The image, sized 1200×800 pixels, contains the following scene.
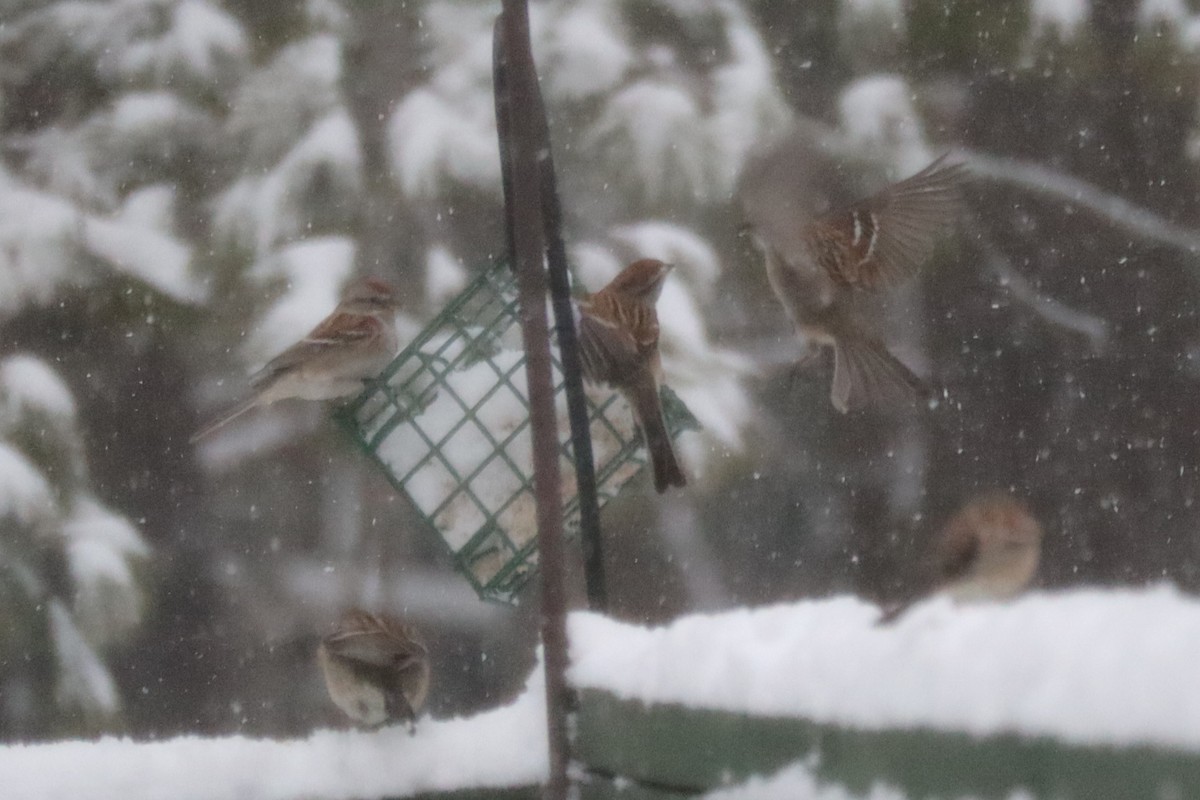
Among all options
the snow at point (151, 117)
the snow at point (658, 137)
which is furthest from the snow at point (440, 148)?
the snow at point (151, 117)

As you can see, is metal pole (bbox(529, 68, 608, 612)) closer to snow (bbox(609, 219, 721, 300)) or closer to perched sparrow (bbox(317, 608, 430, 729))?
perched sparrow (bbox(317, 608, 430, 729))

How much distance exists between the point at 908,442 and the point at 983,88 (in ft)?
4.92

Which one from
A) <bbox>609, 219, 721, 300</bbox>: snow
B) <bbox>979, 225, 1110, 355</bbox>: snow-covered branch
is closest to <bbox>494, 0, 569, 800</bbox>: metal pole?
<bbox>609, 219, 721, 300</bbox>: snow

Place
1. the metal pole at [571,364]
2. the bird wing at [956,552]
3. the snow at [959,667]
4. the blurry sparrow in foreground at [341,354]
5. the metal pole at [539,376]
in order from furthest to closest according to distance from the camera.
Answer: the blurry sparrow in foreground at [341,354]
the bird wing at [956,552]
the metal pole at [571,364]
the metal pole at [539,376]
the snow at [959,667]

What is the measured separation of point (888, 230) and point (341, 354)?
1.16 m

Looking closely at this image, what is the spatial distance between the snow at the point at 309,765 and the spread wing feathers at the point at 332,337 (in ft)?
3.93

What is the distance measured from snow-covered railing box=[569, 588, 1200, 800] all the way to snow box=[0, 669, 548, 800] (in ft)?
1.00

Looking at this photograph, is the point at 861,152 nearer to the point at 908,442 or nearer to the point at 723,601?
the point at 908,442

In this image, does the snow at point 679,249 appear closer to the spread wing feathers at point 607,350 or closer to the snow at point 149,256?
the snow at point 149,256

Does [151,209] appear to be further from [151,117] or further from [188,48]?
[188,48]

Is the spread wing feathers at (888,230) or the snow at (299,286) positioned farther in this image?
the snow at (299,286)

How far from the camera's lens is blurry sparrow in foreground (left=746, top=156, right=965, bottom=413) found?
3141 millimetres

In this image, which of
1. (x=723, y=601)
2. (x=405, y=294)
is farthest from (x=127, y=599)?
(x=723, y=601)

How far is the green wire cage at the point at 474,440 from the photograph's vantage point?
2805 millimetres
